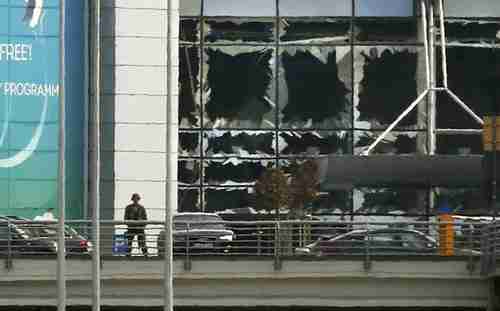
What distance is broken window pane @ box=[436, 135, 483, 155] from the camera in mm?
63812

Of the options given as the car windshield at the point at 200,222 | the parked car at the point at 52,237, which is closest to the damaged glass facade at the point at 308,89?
the car windshield at the point at 200,222

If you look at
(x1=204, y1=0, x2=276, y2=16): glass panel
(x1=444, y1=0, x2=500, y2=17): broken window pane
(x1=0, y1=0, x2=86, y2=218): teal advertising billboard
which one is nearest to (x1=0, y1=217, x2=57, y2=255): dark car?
(x1=0, y1=0, x2=86, y2=218): teal advertising billboard

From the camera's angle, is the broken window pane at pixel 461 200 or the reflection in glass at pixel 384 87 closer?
the broken window pane at pixel 461 200

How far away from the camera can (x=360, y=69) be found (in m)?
63.9

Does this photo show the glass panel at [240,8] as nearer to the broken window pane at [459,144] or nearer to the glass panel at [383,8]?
the glass panel at [383,8]

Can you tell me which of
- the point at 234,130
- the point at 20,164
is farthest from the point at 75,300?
the point at 234,130

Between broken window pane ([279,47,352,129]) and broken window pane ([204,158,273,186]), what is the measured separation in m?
1.40

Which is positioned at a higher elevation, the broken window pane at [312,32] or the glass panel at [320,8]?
the glass panel at [320,8]

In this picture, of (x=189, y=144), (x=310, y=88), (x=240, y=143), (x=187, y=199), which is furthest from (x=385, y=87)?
(x=187, y=199)

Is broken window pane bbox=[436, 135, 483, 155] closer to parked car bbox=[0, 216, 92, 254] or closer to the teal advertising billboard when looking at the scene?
the teal advertising billboard

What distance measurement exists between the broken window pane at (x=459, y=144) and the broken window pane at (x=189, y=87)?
704 cm

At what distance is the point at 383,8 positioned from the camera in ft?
210

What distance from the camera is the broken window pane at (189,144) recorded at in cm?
6353

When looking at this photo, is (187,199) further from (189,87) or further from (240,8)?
(240,8)
